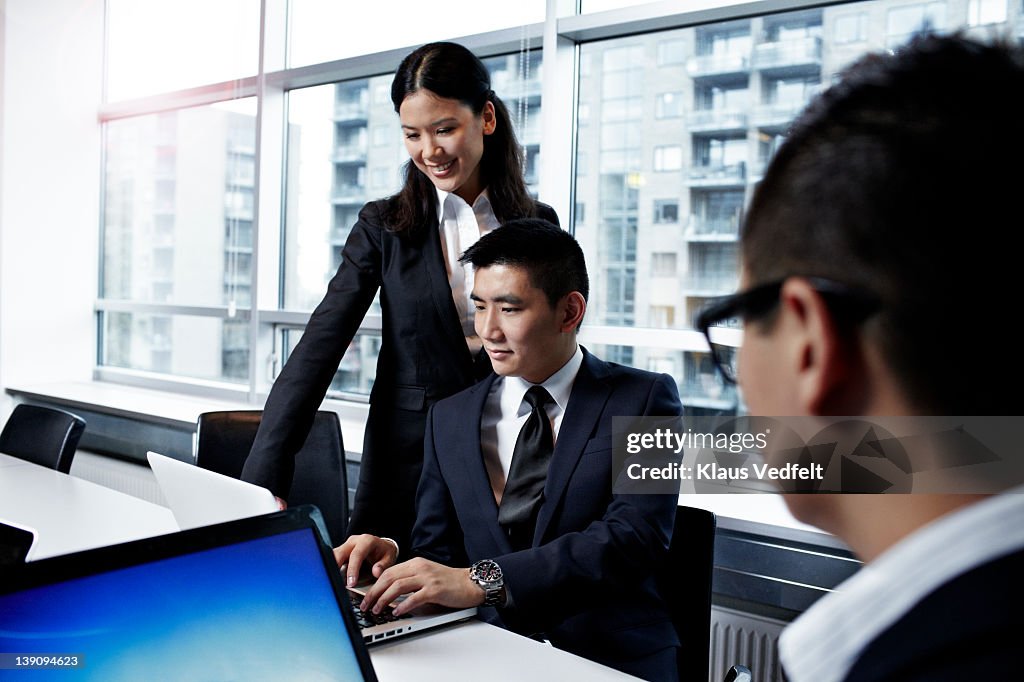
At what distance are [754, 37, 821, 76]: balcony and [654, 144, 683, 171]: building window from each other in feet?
1.12

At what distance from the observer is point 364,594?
1422 mm

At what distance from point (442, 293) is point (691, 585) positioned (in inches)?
33.6

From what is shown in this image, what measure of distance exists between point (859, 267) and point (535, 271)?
1307 millimetres

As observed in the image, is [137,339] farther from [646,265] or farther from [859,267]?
[859,267]

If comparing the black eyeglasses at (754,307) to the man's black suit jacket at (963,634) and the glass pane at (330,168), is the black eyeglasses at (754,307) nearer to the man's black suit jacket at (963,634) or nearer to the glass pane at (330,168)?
the man's black suit jacket at (963,634)

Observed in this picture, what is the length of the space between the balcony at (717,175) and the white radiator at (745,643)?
4.13 ft

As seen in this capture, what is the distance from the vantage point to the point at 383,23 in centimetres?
366

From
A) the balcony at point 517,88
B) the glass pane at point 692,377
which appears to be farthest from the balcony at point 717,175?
the balcony at point 517,88

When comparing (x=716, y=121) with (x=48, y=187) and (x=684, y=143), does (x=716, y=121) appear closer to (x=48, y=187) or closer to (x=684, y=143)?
(x=684, y=143)

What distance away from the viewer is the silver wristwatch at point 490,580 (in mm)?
1442

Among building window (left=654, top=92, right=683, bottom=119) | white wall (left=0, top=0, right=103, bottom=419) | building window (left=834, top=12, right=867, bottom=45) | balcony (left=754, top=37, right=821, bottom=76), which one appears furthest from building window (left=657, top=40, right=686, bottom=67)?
white wall (left=0, top=0, right=103, bottom=419)

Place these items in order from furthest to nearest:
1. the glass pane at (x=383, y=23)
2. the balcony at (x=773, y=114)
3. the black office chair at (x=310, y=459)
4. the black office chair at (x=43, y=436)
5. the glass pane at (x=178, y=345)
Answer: the glass pane at (x=178, y=345)
the glass pane at (x=383, y=23)
the black office chair at (x=43, y=436)
the balcony at (x=773, y=114)
the black office chair at (x=310, y=459)

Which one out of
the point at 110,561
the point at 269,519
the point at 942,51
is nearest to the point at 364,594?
the point at 269,519

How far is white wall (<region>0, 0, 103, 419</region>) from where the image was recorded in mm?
4309
